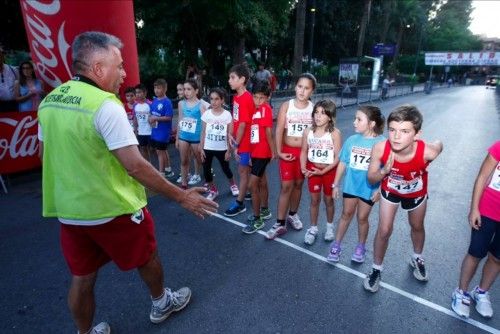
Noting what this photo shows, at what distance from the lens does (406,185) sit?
2844mm

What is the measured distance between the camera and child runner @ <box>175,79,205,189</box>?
207 inches

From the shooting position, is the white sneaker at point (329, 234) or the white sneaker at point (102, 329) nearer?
the white sneaker at point (102, 329)

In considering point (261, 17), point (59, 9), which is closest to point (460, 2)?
point (261, 17)

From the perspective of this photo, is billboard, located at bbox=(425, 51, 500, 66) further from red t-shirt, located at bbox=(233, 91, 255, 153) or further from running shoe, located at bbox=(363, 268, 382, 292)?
running shoe, located at bbox=(363, 268, 382, 292)

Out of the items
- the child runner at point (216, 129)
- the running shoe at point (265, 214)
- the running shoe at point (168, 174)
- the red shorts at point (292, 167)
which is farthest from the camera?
the running shoe at point (168, 174)

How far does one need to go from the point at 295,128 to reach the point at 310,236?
1.33 metres

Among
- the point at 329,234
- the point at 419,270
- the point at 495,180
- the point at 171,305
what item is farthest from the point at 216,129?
the point at 495,180

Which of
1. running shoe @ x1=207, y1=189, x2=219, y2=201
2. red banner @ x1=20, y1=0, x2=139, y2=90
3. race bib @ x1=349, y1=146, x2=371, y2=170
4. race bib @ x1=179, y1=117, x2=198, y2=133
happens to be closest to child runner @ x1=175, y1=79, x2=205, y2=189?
race bib @ x1=179, y1=117, x2=198, y2=133

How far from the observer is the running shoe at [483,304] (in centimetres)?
277

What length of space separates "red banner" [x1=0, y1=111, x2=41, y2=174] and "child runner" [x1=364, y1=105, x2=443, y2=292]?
19.9 feet

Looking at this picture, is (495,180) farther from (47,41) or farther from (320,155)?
(47,41)

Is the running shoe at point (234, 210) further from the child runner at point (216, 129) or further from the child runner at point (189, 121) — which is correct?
the child runner at point (189, 121)

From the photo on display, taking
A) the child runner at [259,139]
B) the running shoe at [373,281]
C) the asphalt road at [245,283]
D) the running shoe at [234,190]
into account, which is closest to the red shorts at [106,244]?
the asphalt road at [245,283]

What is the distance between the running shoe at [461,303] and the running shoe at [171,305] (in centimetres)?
237
